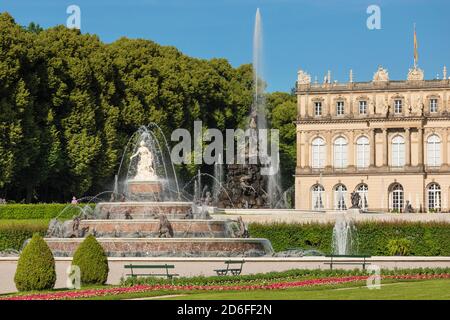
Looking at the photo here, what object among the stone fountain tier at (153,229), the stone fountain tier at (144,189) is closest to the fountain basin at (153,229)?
the stone fountain tier at (153,229)

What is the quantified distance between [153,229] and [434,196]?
179 ft

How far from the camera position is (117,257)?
115 ft

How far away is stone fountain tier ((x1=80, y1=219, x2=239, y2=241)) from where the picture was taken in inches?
1464

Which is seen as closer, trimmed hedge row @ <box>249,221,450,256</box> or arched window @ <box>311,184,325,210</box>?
trimmed hedge row @ <box>249,221,450,256</box>

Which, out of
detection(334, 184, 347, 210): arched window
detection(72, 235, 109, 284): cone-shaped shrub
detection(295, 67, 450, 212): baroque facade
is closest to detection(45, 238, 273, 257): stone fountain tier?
detection(72, 235, 109, 284): cone-shaped shrub

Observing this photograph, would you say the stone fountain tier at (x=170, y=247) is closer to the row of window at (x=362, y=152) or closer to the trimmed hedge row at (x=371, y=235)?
the trimmed hedge row at (x=371, y=235)

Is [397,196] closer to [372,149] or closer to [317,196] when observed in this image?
[372,149]

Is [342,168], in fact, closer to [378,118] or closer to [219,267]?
[378,118]

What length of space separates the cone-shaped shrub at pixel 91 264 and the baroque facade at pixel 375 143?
211 ft

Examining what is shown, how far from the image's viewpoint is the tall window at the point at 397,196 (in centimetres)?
8862

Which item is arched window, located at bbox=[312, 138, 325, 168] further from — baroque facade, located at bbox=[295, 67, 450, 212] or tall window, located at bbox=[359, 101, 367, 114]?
tall window, located at bbox=[359, 101, 367, 114]

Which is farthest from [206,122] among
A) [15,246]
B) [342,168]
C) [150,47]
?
[15,246]

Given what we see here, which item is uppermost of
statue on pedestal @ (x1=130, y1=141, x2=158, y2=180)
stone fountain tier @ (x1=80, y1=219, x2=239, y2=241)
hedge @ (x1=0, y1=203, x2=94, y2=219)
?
statue on pedestal @ (x1=130, y1=141, x2=158, y2=180)

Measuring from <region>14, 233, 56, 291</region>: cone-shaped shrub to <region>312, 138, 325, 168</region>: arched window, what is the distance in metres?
68.4
